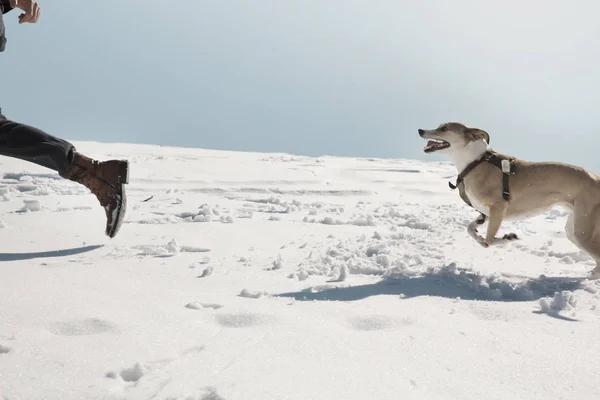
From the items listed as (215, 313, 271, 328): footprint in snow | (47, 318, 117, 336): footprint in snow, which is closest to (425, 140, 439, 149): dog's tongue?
(215, 313, 271, 328): footprint in snow

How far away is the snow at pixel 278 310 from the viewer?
1543mm

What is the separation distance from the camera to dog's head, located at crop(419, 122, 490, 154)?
4.86 meters

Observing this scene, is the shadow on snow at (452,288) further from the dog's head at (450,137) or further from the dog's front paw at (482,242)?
the dog's head at (450,137)

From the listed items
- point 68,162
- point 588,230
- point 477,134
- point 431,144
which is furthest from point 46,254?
point 588,230

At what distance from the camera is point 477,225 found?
454 centimetres

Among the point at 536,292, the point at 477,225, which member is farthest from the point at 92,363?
the point at 477,225

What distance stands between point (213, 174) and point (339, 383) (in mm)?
8506

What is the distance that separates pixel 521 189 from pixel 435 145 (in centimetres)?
98

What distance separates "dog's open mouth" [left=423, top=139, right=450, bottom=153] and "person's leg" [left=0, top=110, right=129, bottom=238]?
9.85 feet

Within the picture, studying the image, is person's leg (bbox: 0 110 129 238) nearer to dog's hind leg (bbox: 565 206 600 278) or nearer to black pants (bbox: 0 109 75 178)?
black pants (bbox: 0 109 75 178)

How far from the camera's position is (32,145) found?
315cm

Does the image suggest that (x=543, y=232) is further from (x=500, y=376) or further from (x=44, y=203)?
(x=44, y=203)

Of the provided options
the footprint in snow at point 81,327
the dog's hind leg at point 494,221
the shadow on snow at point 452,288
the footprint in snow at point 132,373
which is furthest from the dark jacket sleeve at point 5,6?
the dog's hind leg at point 494,221

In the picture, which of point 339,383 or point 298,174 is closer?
point 339,383
